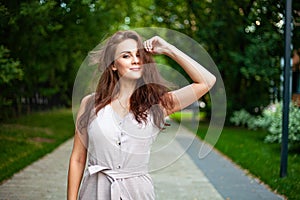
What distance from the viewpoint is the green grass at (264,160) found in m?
8.15

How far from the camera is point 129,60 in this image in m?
2.69

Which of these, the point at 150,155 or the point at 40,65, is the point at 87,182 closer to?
the point at 150,155

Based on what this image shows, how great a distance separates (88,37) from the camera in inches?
866

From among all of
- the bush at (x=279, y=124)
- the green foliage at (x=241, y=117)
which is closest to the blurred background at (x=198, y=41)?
the green foliage at (x=241, y=117)

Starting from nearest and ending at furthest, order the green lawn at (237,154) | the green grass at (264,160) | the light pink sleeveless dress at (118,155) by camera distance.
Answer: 1. the light pink sleeveless dress at (118,155)
2. the green grass at (264,160)
3. the green lawn at (237,154)

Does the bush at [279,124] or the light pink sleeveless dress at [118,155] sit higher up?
the light pink sleeveless dress at [118,155]

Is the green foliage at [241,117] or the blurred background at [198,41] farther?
the green foliage at [241,117]

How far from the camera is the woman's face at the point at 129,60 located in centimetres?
268

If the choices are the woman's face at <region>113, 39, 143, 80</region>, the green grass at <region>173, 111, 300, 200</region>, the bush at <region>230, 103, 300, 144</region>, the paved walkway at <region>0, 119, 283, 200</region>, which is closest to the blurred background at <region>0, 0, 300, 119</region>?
the bush at <region>230, 103, 300, 144</region>

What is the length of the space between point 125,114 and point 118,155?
0.69 ft

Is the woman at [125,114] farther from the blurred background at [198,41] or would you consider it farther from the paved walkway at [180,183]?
the blurred background at [198,41]

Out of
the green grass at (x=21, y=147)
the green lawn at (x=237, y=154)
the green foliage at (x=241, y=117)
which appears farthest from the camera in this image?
the green foliage at (x=241, y=117)

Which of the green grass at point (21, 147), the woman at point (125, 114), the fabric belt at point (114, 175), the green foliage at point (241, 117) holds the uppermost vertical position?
the woman at point (125, 114)

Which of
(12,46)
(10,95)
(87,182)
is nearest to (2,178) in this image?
(87,182)
